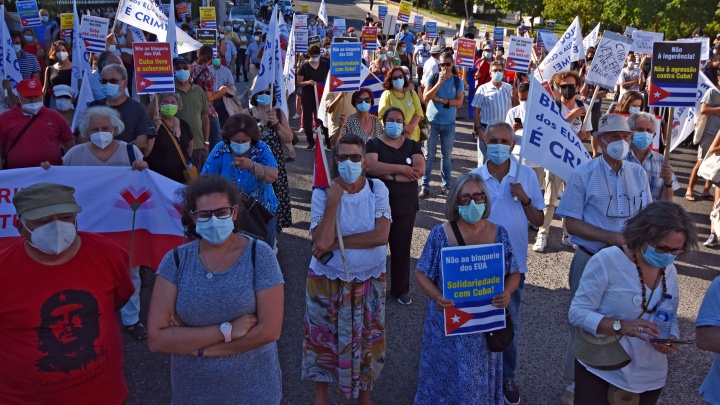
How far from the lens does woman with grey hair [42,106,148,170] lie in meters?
5.13

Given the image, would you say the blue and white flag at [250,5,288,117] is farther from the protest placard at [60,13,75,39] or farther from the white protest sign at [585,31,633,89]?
the protest placard at [60,13,75,39]

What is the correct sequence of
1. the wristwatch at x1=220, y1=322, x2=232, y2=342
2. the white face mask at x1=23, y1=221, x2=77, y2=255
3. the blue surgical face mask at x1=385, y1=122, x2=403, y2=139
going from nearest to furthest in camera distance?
the wristwatch at x1=220, y1=322, x2=232, y2=342
the white face mask at x1=23, y1=221, x2=77, y2=255
the blue surgical face mask at x1=385, y1=122, x2=403, y2=139

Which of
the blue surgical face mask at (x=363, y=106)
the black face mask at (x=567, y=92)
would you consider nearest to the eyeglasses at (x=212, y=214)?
the blue surgical face mask at (x=363, y=106)

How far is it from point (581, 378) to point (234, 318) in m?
1.89

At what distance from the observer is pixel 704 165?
855 centimetres

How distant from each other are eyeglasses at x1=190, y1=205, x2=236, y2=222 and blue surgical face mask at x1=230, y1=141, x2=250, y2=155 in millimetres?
2281

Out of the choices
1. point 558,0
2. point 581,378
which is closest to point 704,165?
point 581,378

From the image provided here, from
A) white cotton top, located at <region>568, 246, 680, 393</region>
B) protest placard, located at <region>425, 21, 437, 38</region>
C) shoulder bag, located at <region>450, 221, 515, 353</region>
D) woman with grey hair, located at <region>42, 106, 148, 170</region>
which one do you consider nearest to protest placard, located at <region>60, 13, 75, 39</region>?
woman with grey hair, located at <region>42, 106, 148, 170</region>

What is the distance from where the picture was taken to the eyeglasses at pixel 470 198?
12.3 feet

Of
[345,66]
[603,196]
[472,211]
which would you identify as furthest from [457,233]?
[345,66]

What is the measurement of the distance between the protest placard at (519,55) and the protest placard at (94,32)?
23.6 feet

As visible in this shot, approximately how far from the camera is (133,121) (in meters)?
6.14

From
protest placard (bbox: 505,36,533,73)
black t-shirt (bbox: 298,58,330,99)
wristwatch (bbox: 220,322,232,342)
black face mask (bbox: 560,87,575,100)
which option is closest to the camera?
wristwatch (bbox: 220,322,232,342)

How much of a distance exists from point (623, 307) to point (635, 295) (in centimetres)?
9
